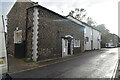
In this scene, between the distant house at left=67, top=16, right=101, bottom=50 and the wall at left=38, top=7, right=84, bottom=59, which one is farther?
the distant house at left=67, top=16, right=101, bottom=50

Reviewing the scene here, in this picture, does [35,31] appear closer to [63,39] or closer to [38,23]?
[38,23]

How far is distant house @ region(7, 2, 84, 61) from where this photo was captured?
12.8m

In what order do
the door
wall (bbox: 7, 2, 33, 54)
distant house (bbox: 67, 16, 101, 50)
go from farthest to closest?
distant house (bbox: 67, 16, 101, 50) < the door < wall (bbox: 7, 2, 33, 54)

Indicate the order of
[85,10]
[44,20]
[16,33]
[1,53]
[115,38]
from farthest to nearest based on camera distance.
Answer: [115,38], [85,10], [16,33], [44,20], [1,53]

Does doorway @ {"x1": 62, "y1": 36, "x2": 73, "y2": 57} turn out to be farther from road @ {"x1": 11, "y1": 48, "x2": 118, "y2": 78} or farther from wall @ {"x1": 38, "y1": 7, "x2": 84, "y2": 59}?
road @ {"x1": 11, "y1": 48, "x2": 118, "y2": 78}

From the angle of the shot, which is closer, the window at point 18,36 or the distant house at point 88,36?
the window at point 18,36

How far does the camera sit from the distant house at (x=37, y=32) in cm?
1280

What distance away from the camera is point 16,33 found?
15688 mm

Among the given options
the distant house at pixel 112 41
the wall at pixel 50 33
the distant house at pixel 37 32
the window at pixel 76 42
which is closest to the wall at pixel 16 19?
the distant house at pixel 37 32

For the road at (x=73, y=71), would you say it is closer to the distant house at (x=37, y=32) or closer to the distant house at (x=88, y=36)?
the distant house at (x=37, y=32)

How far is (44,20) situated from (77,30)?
9.84 metres

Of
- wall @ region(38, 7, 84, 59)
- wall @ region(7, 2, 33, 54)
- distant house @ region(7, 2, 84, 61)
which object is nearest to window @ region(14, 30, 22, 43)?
distant house @ region(7, 2, 84, 61)

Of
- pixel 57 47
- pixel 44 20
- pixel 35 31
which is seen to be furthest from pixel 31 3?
pixel 57 47

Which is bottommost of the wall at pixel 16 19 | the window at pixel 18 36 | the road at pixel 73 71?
the road at pixel 73 71
